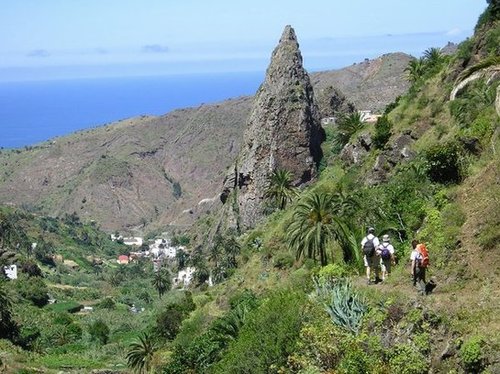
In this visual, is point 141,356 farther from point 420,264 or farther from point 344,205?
point 420,264

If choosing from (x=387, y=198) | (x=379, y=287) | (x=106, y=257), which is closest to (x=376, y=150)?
(x=387, y=198)

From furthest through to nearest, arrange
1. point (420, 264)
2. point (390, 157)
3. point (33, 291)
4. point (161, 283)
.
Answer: point (161, 283)
point (33, 291)
point (390, 157)
point (420, 264)

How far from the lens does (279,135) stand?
108438 mm

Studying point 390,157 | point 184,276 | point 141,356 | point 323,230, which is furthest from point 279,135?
point 323,230

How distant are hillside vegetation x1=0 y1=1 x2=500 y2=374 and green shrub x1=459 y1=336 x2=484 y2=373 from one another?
24 millimetres

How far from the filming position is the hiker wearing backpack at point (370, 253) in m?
20.9

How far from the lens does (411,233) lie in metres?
25.2

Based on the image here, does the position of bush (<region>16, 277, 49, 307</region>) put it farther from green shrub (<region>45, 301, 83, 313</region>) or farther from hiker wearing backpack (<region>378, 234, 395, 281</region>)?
hiker wearing backpack (<region>378, 234, 395, 281</region>)

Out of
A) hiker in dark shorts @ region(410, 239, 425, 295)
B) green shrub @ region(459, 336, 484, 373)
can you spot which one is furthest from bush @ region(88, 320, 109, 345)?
green shrub @ region(459, 336, 484, 373)

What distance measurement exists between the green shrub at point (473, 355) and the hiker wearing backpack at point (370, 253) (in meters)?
6.12

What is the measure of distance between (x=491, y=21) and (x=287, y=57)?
71.1 meters

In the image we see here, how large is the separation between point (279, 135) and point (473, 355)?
3721 inches

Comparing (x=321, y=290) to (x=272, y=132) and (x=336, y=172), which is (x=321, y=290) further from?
(x=272, y=132)

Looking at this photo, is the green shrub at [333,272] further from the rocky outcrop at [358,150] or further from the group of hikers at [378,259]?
the rocky outcrop at [358,150]
